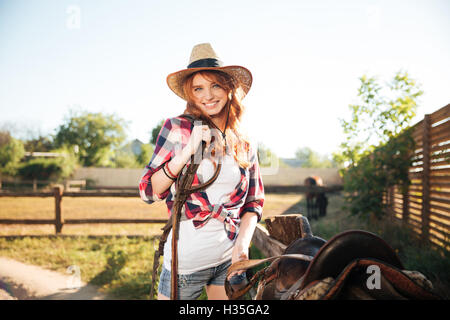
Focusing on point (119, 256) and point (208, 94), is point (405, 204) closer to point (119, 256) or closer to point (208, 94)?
point (119, 256)

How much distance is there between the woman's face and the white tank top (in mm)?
270

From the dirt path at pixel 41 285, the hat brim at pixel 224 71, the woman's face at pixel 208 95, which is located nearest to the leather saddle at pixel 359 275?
the woman's face at pixel 208 95

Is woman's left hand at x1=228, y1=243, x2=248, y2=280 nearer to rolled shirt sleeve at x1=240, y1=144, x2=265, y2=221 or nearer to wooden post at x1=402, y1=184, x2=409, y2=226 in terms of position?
rolled shirt sleeve at x1=240, y1=144, x2=265, y2=221

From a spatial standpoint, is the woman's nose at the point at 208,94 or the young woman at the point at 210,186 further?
the woman's nose at the point at 208,94

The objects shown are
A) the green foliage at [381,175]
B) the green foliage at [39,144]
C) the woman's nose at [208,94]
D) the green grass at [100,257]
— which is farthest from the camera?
the green foliage at [39,144]

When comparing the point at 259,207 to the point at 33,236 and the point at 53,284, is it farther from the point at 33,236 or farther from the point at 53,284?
the point at 33,236

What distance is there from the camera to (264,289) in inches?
46.6

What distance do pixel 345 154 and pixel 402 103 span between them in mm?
1749

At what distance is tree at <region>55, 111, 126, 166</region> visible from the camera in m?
41.7

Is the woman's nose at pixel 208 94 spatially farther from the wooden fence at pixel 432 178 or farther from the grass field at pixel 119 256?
the wooden fence at pixel 432 178

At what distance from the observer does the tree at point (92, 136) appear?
137ft

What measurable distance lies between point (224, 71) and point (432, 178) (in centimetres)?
523

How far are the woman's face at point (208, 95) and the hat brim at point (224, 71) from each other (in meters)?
0.06
